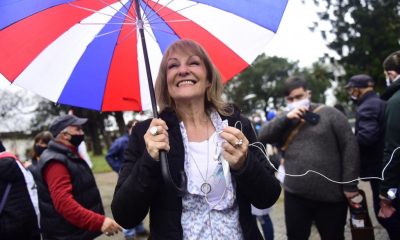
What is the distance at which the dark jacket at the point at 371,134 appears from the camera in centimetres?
396

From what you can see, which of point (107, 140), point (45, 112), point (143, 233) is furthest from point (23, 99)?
point (143, 233)

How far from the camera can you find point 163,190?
1.85 m

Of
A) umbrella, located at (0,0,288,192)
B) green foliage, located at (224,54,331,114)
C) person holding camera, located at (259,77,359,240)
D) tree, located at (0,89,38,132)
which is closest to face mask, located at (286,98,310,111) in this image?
person holding camera, located at (259,77,359,240)

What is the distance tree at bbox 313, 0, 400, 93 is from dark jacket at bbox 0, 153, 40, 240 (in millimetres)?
17740

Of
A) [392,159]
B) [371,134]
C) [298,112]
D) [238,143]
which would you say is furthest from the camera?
[371,134]

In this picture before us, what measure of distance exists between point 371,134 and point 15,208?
334 cm

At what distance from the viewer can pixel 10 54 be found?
206 cm

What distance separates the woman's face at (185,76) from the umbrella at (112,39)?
12cm

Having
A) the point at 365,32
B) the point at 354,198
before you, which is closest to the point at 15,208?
the point at 354,198

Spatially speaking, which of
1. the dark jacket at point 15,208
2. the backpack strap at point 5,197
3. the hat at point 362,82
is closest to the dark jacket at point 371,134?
the hat at point 362,82

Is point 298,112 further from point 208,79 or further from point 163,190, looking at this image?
point 163,190

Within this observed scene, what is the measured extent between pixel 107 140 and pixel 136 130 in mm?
40250

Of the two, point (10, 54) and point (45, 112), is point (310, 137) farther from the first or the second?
point (45, 112)

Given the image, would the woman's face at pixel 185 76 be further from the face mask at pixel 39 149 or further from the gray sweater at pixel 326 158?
the face mask at pixel 39 149
